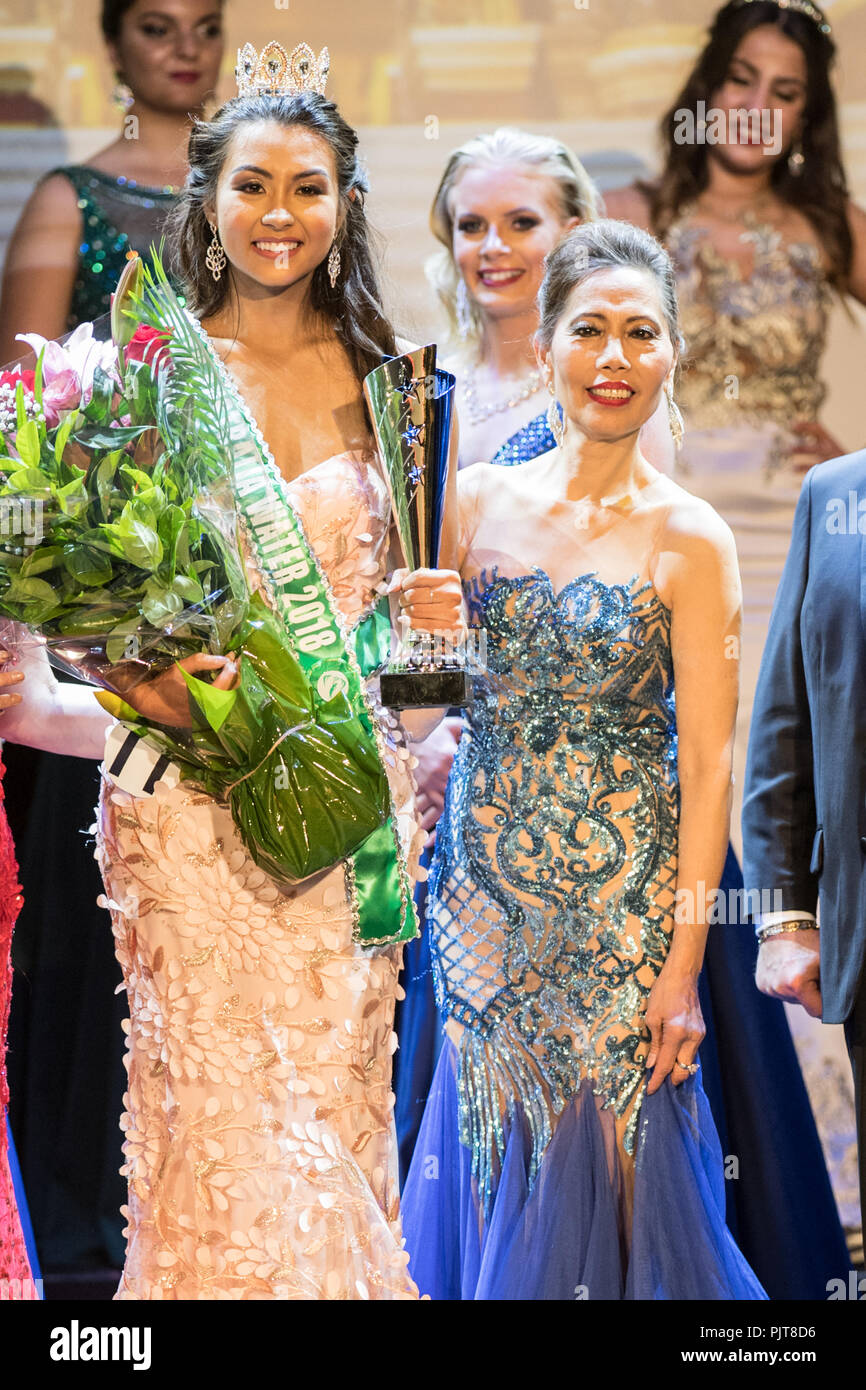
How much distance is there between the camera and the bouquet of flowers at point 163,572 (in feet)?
6.47

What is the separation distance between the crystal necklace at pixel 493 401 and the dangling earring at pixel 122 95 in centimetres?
80

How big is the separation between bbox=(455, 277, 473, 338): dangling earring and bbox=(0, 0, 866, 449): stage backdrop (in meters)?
0.06

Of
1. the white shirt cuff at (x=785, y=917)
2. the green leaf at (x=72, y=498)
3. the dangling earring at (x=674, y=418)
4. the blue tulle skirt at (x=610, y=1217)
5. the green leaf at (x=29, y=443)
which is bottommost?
the blue tulle skirt at (x=610, y=1217)

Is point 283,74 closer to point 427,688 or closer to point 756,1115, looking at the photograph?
point 427,688

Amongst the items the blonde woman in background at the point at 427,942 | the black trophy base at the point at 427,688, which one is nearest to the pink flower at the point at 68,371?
the black trophy base at the point at 427,688

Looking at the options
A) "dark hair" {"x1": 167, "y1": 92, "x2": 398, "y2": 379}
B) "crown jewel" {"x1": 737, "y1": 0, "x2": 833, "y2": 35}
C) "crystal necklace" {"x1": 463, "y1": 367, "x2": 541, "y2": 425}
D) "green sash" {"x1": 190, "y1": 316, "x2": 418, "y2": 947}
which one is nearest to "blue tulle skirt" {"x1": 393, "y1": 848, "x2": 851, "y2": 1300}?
"green sash" {"x1": 190, "y1": 316, "x2": 418, "y2": 947}

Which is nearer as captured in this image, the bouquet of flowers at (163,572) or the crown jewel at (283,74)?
the bouquet of flowers at (163,572)

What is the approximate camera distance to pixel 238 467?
7.35ft

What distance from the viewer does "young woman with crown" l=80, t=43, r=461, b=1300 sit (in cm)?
214

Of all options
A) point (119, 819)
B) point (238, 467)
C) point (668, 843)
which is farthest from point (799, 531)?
point (119, 819)

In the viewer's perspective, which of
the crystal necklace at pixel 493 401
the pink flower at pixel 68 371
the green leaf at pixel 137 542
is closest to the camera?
the green leaf at pixel 137 542

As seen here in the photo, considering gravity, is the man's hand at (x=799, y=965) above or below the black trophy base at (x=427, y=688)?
below

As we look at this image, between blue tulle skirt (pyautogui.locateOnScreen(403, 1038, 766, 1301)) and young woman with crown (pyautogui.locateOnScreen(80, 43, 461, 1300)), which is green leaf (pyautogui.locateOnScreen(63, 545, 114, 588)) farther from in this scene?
blue tulle skirt (pyautogui.locateOnScreen(403, 1038, 766, 1301))

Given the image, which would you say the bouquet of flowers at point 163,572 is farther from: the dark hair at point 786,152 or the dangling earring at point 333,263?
the dark hair at point 786,152
